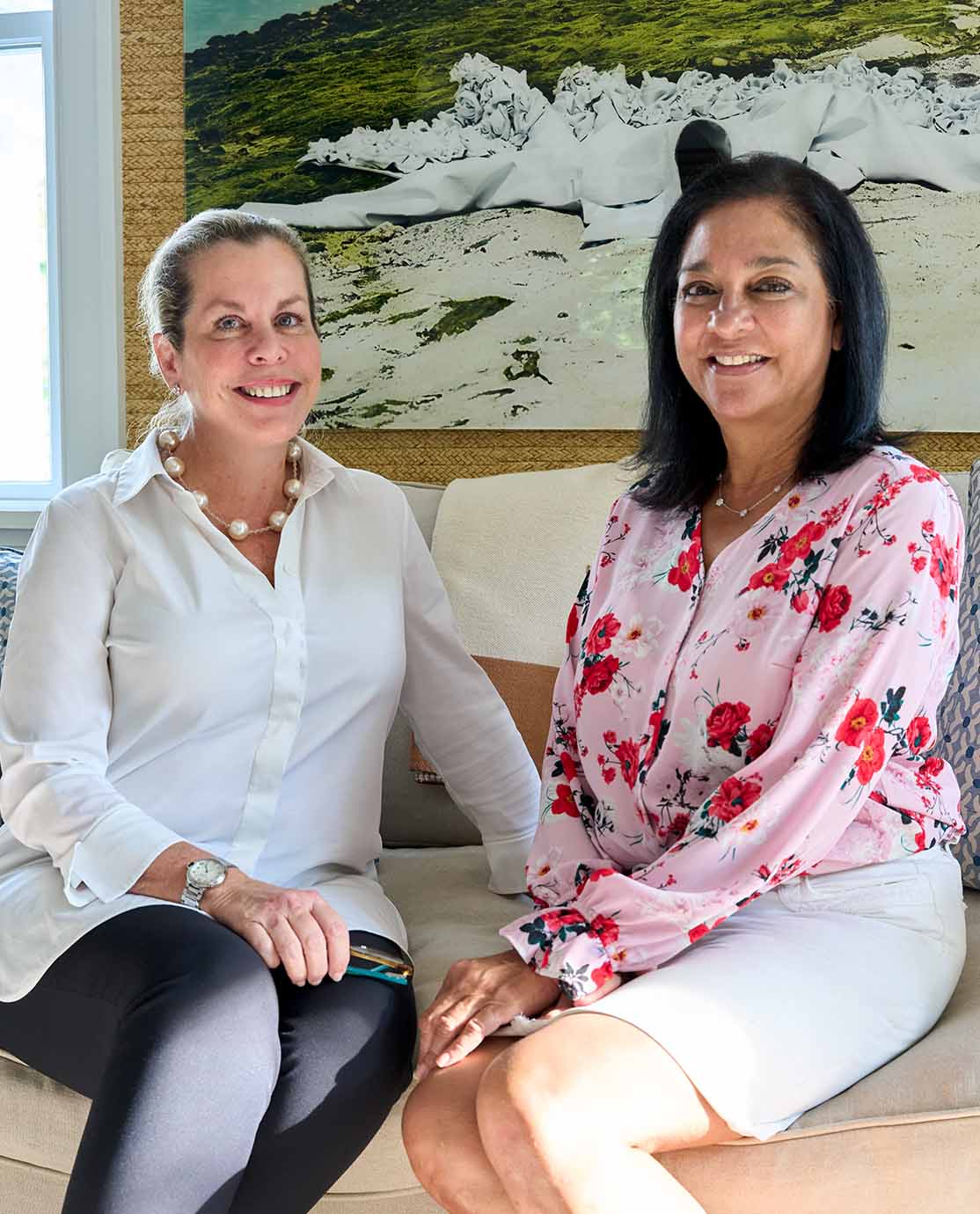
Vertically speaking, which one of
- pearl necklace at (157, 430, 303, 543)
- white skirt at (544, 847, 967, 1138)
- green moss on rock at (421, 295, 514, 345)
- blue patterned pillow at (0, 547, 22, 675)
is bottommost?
white skirt at (544, 847, 967, 1138)

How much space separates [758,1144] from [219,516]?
95 centimetres

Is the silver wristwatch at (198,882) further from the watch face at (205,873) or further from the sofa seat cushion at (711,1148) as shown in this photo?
the sofa seat cushion at (711,1148)

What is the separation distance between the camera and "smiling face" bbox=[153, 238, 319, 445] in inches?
62.1

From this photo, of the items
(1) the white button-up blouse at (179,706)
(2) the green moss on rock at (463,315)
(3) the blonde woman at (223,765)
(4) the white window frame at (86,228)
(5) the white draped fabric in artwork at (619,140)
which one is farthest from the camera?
(4) the white window frame at (86,228)

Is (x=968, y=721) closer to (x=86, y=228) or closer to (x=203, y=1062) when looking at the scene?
(x=203, y=1062)

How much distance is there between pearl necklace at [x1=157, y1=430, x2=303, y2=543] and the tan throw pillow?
1.56 ft

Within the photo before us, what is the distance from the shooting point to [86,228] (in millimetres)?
2756

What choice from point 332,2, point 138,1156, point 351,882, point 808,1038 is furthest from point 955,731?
point 332,2

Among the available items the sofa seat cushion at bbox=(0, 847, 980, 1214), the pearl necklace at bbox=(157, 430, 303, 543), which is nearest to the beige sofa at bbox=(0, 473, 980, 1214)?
the sofa seat cushion at bbox=(0, 847, 980, 1214)

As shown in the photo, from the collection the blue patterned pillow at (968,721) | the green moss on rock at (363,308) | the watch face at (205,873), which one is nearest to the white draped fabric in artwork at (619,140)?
the green moss on rock at (363,308)

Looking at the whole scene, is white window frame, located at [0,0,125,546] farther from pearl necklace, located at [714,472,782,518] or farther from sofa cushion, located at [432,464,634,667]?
pearl necklace, located at [714,472,782,518]

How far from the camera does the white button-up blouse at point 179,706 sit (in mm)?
1402

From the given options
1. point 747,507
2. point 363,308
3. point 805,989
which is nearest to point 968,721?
point 747,507

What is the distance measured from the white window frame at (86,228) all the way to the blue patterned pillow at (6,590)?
749 mm
